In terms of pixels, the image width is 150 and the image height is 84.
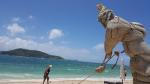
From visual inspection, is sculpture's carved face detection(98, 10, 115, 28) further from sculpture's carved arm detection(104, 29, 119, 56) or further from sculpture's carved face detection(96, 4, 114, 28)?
sculpture's carved arm detection(104, 29, 119, 56)

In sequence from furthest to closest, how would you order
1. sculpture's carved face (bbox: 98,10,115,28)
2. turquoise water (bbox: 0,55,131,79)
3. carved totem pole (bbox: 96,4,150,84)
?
turquoise water (bbox: 0,55,131,79), sculpture's carved face (bbox: 98,10,115,28), carved totem pole (bbox: 96,4,150,84)

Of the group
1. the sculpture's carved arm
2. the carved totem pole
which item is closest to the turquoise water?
the sculpture's carved arm

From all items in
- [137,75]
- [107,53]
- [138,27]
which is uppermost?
[138,27]

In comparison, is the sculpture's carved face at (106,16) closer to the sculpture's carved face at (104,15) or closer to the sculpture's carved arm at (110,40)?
the sculpture's carved face at (104,15)

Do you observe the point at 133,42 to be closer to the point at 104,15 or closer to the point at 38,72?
the point at 104,15

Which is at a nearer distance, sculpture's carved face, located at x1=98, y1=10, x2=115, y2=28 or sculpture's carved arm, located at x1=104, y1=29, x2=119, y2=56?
sculpture's carved arm, located at x1=104, y1=29, x2=119, y2=56

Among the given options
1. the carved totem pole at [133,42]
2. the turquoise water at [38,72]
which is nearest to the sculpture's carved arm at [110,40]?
the carved totem pole at [133,42]

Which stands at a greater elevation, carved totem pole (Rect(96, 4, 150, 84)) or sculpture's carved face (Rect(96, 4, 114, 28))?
sculpture's carved face (Rect(96, 4, 114, 28))

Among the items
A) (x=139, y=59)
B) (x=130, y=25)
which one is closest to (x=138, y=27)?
(x=130, y=25)

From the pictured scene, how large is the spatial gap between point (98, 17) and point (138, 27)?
586mm

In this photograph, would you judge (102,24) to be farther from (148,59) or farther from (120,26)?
(148,59)

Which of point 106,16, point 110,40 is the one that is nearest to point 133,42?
point 110,40

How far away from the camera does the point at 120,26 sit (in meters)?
4.59

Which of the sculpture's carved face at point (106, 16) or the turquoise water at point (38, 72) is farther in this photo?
the turquoise water at point (38, 72)
